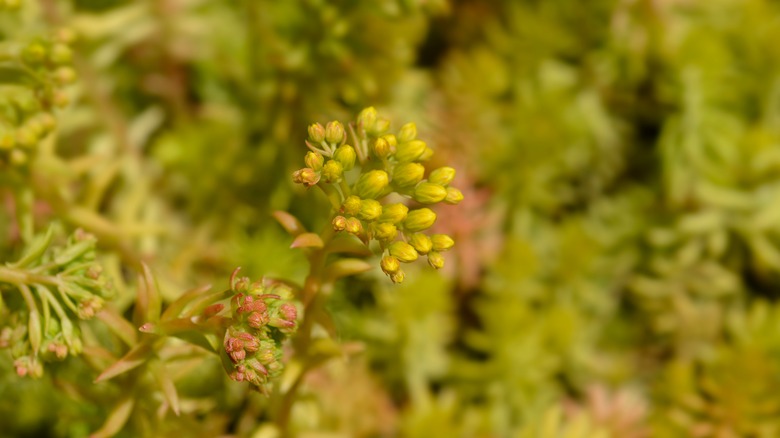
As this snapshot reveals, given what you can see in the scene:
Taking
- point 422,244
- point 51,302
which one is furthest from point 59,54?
point 422,244

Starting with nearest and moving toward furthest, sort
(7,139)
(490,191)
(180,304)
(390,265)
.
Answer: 1. (390,265)
2. (180,304)
3. (7,139)
4. (490,191)

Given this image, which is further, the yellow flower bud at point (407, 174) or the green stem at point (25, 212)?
the green stem at point (25, 212)

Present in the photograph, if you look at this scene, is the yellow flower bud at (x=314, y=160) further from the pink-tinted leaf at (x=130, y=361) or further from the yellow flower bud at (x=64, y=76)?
the yellow flower bud at (x=64, y=76)

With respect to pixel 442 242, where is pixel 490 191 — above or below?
below

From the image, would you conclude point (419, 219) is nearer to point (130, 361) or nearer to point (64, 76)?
point (130, 361)

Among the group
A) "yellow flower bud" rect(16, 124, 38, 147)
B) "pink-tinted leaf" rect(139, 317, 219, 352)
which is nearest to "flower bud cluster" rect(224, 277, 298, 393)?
"pink-tinted leaf" rect(139, 317, 219, 352)

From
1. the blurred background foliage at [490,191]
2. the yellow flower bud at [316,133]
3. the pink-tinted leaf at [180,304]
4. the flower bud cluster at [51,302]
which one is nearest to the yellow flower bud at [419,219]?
the yellow flower bud at [316,133]

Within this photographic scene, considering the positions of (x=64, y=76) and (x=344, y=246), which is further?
(x=64, y=76)

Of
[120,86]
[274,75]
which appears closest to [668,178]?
[274,75]
